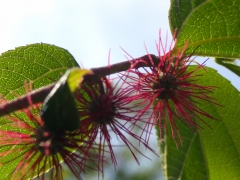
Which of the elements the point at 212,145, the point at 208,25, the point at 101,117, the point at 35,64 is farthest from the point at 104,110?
the point at 212,145

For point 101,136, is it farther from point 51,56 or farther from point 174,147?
point 174,147

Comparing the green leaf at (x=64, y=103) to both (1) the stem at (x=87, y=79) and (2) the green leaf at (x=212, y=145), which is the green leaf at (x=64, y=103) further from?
(2) the green leaf at (x=212, y=145)

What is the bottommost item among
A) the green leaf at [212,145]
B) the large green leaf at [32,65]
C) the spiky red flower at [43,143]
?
the green leaf at [212,145]

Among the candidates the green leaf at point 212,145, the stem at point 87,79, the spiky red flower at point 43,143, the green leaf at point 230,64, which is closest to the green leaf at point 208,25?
the green leaf at point 230,64

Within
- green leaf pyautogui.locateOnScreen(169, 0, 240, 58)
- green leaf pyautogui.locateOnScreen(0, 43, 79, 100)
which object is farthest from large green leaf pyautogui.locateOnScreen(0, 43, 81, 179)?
green leaf pyautogui.locateOnScreen(169, 0, 240, 58)

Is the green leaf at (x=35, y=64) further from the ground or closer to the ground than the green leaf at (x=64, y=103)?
further from the ground

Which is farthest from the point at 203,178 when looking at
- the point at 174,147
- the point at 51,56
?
the point at 51,56
